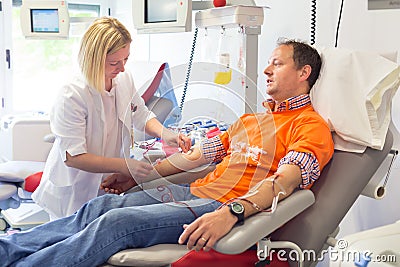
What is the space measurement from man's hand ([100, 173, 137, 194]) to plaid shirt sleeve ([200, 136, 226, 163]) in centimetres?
31

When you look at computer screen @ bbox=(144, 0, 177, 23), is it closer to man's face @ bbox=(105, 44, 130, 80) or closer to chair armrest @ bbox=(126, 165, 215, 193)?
man's face @ bbox=(105, 44, 130, 80)

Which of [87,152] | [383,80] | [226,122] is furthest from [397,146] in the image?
[87,152]

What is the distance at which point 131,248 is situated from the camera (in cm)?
161

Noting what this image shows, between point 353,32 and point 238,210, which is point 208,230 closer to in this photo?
point 238,210

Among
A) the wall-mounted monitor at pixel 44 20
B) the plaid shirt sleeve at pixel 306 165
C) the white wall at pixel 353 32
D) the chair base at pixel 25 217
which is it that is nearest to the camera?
the plaid shirt sleeve at pixel 306 165

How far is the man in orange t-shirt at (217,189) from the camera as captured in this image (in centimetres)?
156

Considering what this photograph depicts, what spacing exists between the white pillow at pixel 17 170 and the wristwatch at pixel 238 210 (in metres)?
1.34

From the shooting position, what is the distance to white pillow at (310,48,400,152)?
1.71 m

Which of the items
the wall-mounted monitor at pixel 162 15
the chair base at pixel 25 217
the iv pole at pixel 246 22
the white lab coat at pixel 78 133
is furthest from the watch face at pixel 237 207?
the chair base at pixel 25 217

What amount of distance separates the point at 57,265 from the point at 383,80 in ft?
3.75

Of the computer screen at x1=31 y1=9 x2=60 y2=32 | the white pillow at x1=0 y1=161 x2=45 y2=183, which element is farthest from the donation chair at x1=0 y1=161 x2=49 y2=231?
the computer screen at x1=31 y1=9 x2=60 y2=32

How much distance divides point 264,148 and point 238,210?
376 millimetres

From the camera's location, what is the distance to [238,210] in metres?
1.50

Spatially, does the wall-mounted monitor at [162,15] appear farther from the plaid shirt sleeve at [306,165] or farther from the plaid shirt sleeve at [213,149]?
the plaid shirt sleeve at [306,165]
